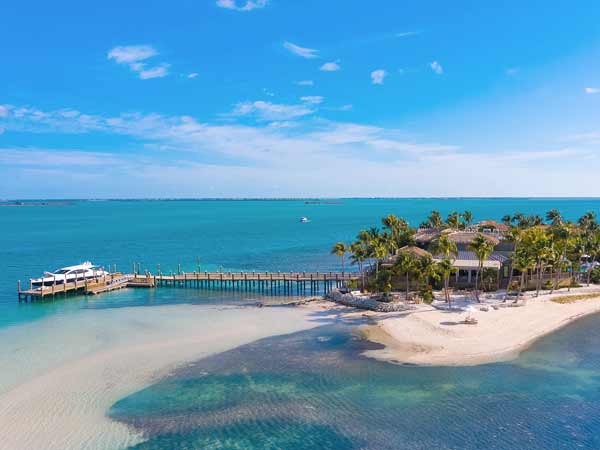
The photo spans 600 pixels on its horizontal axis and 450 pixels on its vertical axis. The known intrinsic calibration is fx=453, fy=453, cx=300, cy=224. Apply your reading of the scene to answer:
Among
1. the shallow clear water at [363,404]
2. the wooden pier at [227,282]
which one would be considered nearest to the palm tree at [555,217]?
the wooden pier at [227,282]

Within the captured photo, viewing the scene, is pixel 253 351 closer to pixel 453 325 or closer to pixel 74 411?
pixel 74 411

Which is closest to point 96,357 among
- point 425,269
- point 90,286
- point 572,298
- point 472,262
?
point 90,286

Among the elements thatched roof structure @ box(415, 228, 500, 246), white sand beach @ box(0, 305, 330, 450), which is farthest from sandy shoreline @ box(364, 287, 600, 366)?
thatched roof structure @ box(415, 228, 500, 246)

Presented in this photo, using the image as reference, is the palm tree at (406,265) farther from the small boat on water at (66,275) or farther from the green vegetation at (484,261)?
the small boat on water at (66,275)

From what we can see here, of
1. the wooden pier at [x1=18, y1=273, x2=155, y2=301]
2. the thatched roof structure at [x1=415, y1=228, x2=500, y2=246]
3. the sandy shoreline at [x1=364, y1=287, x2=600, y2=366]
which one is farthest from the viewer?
the thatched roof structure at [x1=415, y1=228, x2=500, y2=246]

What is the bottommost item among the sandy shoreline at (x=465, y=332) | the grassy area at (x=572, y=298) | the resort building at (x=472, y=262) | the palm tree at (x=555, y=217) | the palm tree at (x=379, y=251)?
the sandy shoreline at (x=465, y=332)

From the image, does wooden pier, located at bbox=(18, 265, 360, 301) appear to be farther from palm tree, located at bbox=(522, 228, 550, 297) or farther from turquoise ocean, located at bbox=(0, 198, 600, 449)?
palm tree, located at bbox=(522, 228, 550, 297)
